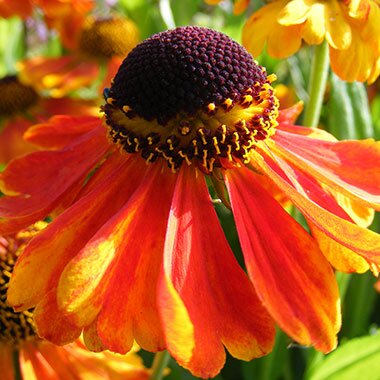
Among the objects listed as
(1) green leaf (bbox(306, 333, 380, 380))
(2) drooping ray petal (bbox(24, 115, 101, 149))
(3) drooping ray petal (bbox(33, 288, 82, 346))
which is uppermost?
(2) drooping ray petal (bbox(24, 115, 101, 149))

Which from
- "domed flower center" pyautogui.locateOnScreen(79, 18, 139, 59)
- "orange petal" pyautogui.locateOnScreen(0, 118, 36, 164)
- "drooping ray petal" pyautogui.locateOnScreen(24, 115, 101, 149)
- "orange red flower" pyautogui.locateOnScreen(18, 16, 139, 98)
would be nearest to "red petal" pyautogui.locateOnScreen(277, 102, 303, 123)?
"drooping ray petal" pyautogui.locateOnScreen(24, 115, 101, 149)

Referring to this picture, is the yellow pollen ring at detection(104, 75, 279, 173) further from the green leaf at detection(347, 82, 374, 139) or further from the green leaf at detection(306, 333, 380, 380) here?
the green leaf at detection(347, 82, 374, 139)

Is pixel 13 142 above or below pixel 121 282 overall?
below

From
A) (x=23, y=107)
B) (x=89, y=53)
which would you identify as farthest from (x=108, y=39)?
(x=23, y=107)

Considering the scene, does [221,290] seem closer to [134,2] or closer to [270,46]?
[270,46]

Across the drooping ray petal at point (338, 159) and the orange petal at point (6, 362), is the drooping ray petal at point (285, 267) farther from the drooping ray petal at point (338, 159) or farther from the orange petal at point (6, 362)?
the orange petal at point (6, 362)

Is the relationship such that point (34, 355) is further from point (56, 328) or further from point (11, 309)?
point (56, 328)

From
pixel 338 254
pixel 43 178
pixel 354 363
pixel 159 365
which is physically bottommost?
pixel 354 363

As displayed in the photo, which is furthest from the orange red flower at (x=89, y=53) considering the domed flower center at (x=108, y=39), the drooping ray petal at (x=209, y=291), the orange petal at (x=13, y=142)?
the drooping ray petal at (x=209, y=291)

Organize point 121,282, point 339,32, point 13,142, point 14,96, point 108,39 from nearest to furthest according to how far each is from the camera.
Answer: point 121,282 → point 339,32 → point 13,142 → point 14,96 → point 108,39
